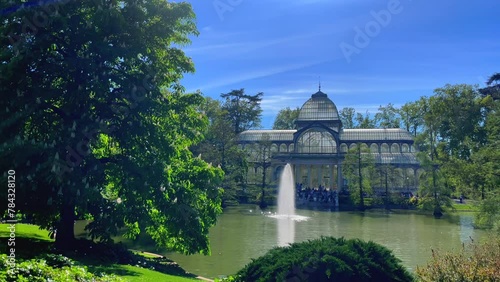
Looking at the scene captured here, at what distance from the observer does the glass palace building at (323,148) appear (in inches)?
1906

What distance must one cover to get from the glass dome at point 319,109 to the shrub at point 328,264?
47226 mm

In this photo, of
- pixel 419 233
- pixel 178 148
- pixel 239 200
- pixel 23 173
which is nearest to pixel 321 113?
pixel 239 200

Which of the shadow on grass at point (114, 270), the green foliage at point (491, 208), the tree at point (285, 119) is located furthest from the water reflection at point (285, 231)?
the tree at point (285, 119)

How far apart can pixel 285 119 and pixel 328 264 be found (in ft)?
227

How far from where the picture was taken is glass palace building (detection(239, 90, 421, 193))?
4841 centimetres

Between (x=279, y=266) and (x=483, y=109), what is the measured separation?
41.6 meters

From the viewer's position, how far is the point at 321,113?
54.2 meters

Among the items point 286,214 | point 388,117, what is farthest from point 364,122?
point 286,214

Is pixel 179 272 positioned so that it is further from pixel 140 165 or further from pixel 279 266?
pixel 279 266

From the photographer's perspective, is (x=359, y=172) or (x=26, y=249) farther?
(x=359, y=172)

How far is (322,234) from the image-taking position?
Answer: 67.6ft

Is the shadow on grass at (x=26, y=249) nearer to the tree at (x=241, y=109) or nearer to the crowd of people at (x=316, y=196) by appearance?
the crowd of people at (x=316, y=196)

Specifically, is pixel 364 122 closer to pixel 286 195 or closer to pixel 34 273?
pixel 286 195

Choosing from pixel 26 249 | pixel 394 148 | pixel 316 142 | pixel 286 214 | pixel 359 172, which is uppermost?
pixel 316 142
